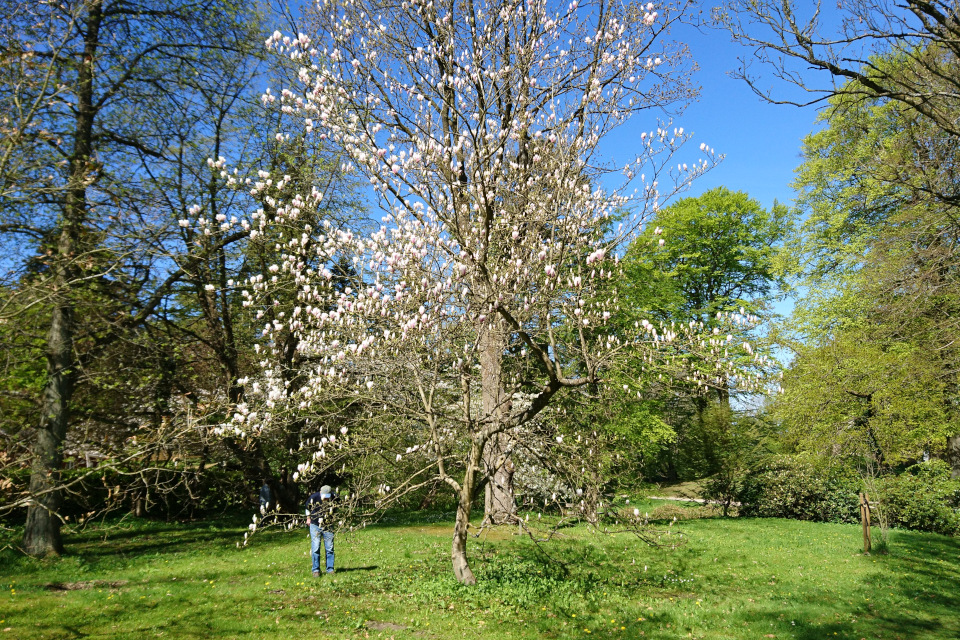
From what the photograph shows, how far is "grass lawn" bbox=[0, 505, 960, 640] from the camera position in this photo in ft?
20.3

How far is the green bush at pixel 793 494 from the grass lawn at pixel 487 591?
211 inches

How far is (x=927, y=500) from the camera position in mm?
14727

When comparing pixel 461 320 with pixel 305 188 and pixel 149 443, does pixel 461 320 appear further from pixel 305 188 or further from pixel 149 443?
pixel 305 188

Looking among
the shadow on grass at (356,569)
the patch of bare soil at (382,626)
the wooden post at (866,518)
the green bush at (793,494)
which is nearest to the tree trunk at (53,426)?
the shadow on grass at (356,569)

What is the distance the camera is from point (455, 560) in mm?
7547

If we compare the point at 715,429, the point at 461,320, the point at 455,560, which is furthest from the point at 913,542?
the point at 461,320

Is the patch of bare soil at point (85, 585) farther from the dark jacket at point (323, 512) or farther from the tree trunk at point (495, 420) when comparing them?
the tree trunk at point (495, 420)

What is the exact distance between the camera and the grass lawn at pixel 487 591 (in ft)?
20.3

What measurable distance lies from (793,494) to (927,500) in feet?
13.8

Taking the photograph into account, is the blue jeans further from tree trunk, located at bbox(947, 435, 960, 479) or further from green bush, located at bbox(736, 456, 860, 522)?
tree trunk, located at bbox(947, 435, 960, 479)

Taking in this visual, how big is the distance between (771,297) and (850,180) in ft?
21.5

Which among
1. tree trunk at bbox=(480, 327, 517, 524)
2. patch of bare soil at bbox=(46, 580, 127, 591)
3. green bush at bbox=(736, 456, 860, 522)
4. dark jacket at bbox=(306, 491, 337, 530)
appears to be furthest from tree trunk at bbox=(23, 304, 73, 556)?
green bush at bbox=(736, 456, 860, 522)

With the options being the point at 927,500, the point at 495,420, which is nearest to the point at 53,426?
the point at 495,420

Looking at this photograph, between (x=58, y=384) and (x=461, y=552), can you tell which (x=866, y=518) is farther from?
(x=58, y=384)
